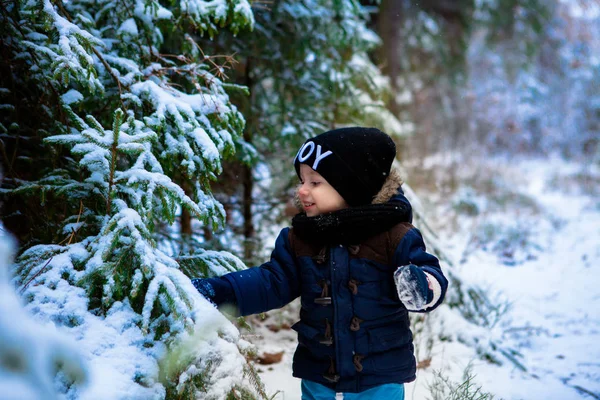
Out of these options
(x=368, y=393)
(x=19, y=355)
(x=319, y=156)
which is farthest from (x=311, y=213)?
(x=19, y=355)

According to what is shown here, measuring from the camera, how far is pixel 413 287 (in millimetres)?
1982

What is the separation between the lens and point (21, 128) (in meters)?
2.65

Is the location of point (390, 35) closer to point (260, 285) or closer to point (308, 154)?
point (308, 154)

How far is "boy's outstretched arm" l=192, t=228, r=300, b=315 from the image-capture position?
86.7 inches

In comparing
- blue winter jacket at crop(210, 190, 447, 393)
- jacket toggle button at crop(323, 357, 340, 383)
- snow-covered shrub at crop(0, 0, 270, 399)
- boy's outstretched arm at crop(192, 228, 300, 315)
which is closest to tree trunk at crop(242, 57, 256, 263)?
snow-covered shrub at crop(0, 0, 270, 399)

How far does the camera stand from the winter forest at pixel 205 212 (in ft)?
5.85

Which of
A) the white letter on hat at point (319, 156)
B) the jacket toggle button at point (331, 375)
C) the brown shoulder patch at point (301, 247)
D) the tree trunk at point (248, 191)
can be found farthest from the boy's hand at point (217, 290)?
the tree trunk at point (248, 191)

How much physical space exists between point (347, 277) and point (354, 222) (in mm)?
255

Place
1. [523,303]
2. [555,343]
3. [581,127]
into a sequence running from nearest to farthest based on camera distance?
[555,343] → [523,303] → [581,127]

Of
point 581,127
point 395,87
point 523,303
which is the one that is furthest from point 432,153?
point 523,303

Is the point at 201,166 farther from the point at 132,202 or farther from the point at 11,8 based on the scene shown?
the point at 11,8

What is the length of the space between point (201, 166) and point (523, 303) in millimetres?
4624

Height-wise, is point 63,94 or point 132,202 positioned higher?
point 63,94

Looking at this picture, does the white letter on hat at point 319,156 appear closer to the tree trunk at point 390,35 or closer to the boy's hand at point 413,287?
the boy's hand at point 413,287
